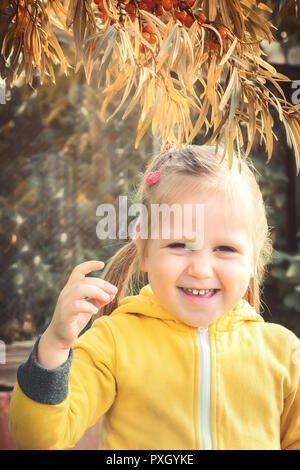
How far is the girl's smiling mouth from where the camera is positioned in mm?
584

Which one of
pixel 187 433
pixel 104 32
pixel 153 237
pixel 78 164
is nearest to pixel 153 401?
pixel 187 433

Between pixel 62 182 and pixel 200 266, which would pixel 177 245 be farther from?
pixel 62 182

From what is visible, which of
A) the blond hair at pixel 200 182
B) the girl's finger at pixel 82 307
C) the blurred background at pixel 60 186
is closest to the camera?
the girl's finger at pixel 82 307

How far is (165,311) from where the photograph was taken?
0.63m

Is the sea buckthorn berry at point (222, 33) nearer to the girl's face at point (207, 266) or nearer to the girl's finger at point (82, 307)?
the girl's face at point (207, 266)

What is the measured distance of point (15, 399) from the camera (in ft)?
1.71

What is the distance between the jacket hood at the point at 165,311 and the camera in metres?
0.63

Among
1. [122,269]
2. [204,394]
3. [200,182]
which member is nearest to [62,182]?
[122,269]

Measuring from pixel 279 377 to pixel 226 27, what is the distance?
377mm

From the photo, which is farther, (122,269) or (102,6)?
(122,269)

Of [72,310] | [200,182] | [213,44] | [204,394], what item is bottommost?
[204,394]

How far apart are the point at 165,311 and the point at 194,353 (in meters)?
0.06

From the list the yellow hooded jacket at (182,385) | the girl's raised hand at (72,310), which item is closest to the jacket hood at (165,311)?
the yellow hooded jacket at (182,385)

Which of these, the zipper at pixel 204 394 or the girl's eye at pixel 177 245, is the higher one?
the girl's eye at pixel 177 245
